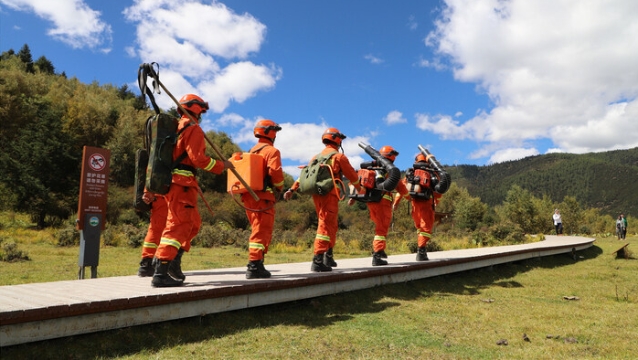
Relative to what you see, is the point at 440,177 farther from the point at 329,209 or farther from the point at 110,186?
the point at 110,186

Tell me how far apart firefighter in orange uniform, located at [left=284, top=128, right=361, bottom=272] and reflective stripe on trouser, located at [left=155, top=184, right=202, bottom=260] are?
1.90 metres

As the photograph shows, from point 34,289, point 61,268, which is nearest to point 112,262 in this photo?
point 61,268

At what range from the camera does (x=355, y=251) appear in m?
17.0

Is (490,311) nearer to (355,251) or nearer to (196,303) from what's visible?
(196,303)

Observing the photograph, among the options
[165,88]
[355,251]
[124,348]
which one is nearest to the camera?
[124,348]

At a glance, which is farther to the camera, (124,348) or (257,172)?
(257,172)

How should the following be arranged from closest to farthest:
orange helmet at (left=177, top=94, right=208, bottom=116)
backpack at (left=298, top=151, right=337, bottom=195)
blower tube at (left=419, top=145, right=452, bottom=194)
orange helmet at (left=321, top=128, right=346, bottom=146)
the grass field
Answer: the grass field
orange helmet at (left=177, top=94, right=208, bottom=116)
backpack at (left=298, top=151, right=337, bottom=195)
orange helmet at (left=321, top=128, right=346, bottom=146)
blower tube at (left=419, top=145, right=452, bottom=194)

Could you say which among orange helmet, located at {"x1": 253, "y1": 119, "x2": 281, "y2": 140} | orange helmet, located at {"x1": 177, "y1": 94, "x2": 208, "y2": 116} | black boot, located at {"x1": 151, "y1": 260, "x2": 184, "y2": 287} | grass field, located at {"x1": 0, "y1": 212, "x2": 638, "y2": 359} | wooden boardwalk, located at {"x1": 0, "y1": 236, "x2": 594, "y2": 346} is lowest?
grass field, located at {"x1": 0, "y1": 212, "x2": 638, "y2": 359}

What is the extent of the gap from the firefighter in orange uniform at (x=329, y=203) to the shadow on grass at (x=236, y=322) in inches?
29.7

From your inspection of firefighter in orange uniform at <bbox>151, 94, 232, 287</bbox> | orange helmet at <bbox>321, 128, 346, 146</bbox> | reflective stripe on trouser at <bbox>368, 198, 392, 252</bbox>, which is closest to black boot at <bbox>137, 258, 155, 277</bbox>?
firefighter in orange uniform at <bbox>151, 94, 232, 287</bbox>

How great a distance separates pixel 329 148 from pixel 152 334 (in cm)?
418

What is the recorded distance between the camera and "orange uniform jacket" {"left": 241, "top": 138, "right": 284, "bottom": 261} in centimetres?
572

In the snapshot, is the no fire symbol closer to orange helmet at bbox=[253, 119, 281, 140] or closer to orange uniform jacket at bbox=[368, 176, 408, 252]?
orange helmet at bbox=[253, 119, 281, 140]

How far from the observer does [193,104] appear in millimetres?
5504
